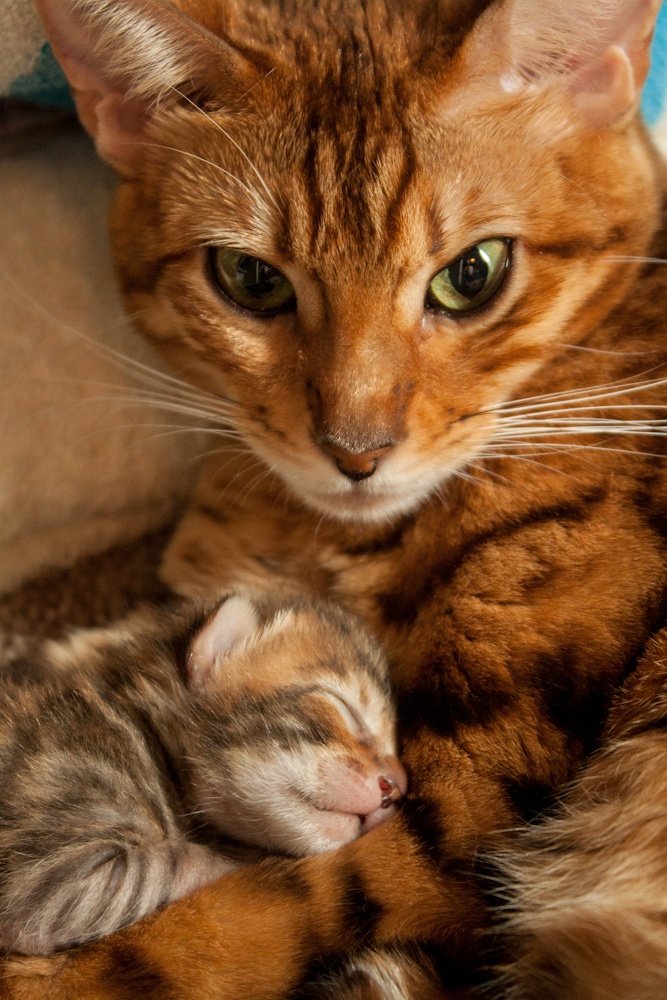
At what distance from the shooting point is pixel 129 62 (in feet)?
4.34

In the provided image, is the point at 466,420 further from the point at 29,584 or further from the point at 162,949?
the point at 29,584

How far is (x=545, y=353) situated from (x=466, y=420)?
16 centimetres

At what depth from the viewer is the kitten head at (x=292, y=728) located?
1266mm

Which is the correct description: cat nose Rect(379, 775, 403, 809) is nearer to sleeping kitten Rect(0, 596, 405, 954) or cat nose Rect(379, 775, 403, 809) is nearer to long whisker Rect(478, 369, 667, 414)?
sleeping kitten Rect(0, 596, 405, 954)

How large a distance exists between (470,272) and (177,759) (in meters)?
0.77

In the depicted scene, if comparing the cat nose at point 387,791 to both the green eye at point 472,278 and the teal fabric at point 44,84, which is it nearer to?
the green eye at point 472,278

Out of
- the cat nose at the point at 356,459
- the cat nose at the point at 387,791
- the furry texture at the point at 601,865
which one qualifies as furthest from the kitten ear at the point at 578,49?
the cat nose at the point at 387,791

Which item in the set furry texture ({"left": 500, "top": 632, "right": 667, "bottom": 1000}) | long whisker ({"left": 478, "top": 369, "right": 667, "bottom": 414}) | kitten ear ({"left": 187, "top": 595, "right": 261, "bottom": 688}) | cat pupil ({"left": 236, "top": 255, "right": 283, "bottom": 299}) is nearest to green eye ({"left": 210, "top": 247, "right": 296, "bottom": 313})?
cat pupil ({"left": 236, "top": 255, "right": 283, "bottom": 299})

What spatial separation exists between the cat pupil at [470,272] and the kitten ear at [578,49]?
0.22 metres

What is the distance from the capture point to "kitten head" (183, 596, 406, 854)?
1266 mm

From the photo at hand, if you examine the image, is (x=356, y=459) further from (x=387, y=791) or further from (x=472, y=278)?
(x=387, y=791)

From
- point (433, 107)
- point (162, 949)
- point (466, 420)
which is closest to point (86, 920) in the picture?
point (162, 949)

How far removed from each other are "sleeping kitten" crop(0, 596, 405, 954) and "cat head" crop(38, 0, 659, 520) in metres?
0.24

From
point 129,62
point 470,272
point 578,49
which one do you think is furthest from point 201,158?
point 578,49
